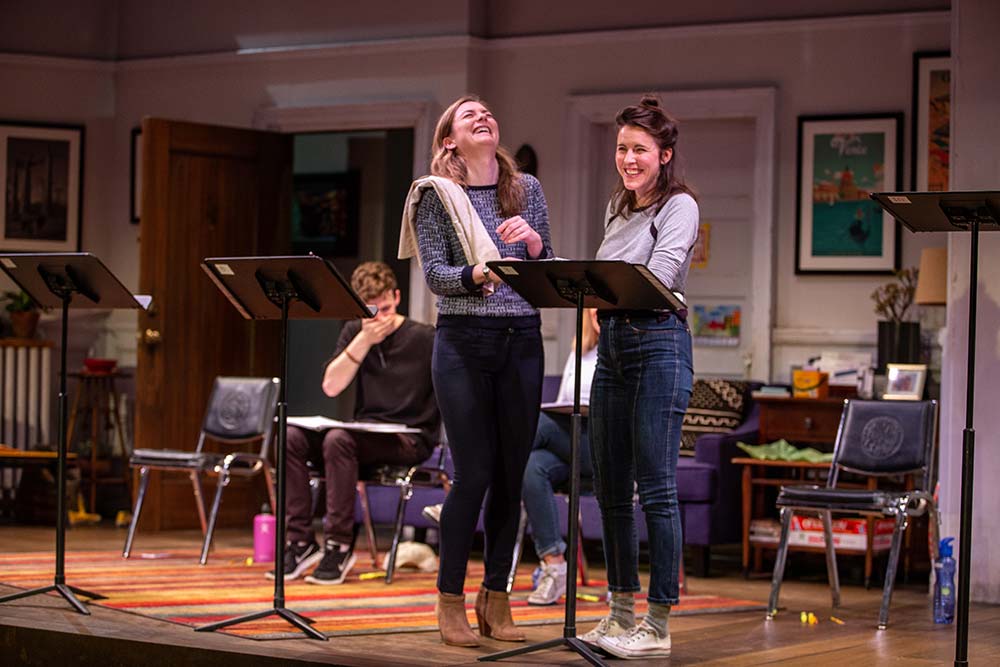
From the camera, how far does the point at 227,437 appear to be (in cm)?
700

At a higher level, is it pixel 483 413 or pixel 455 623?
pixel 483 413

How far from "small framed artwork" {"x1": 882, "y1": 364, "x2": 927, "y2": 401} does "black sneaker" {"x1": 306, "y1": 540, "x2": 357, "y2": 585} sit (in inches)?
94.1

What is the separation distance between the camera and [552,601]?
531 cm

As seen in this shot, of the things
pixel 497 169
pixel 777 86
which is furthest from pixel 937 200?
pixel 777 86

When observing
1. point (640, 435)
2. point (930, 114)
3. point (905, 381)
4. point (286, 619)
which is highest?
point (930, 114)

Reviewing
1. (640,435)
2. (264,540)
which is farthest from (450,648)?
(264,540)

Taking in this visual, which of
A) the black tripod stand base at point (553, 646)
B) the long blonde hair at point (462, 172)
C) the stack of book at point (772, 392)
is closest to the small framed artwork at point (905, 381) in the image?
the stack of book at point (772, 392)

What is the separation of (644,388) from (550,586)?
1585mm

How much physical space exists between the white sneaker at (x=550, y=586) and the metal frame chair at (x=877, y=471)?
2.35 feet

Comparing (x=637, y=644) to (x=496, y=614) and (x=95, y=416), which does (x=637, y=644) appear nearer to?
(x=496, y=614)

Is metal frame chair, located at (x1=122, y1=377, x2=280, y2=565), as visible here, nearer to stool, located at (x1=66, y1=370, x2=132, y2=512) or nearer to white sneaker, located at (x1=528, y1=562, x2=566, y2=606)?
stool, located at (x1=66, y1=370, x2=132, y2=512)

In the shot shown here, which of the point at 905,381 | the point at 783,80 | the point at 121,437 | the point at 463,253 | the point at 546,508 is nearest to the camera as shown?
the point at 463,253

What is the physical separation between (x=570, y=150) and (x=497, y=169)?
367cm

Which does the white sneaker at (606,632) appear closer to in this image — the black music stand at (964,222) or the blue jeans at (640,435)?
the blue jeans at (640,435)
